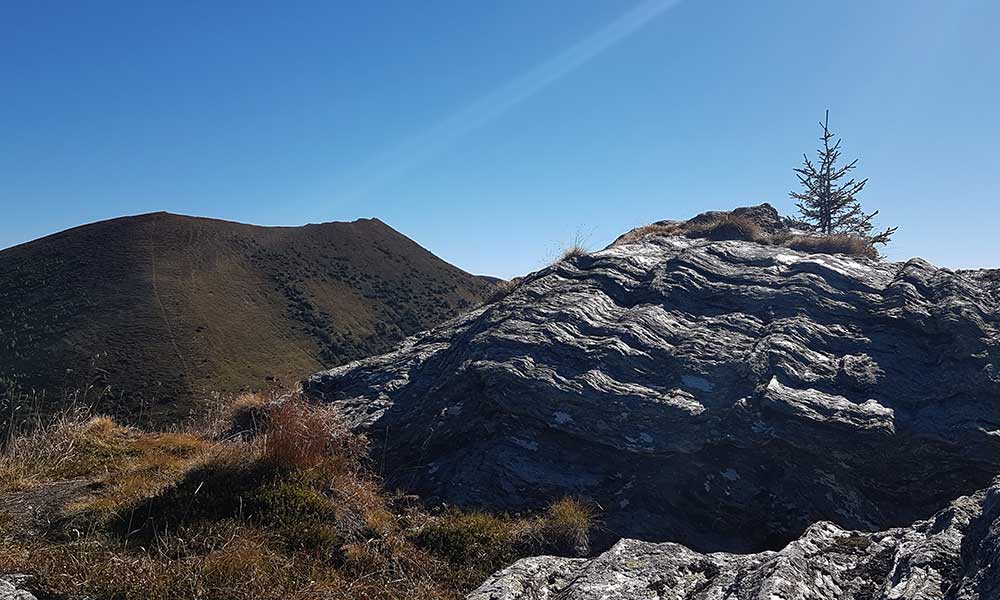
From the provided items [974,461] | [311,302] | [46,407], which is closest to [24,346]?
[46,407]

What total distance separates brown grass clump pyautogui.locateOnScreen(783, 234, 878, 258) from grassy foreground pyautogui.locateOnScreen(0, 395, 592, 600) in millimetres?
9981

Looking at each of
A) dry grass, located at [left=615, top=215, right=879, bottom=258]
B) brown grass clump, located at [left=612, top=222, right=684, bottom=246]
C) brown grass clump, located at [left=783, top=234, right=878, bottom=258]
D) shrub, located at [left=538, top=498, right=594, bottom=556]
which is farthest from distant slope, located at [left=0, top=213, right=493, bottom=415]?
shrub, located at [left=538, top=498, right=594, bottom=556]

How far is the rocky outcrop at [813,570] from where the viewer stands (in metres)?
3.23

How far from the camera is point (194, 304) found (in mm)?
48375

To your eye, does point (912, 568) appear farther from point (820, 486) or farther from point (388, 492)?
point (388, 492)

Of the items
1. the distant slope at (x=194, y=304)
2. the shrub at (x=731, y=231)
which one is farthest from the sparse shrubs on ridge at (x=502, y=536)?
the distant slope at (x=194, y=304)

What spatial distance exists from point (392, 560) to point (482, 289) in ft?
240

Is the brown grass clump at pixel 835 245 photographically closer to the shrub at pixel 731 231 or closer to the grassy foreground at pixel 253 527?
the shrub at pixel 731 231

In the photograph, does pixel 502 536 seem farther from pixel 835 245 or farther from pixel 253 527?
pixel 835 245

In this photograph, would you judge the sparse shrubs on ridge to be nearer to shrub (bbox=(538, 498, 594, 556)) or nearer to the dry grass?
shrub (bbox=(538, 498, 594, 556))

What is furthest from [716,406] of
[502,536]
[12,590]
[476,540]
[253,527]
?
[12,590]

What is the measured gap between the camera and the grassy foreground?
4.48 metres

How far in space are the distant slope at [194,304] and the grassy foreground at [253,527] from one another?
24836mm

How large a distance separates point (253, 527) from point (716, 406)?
602cm
